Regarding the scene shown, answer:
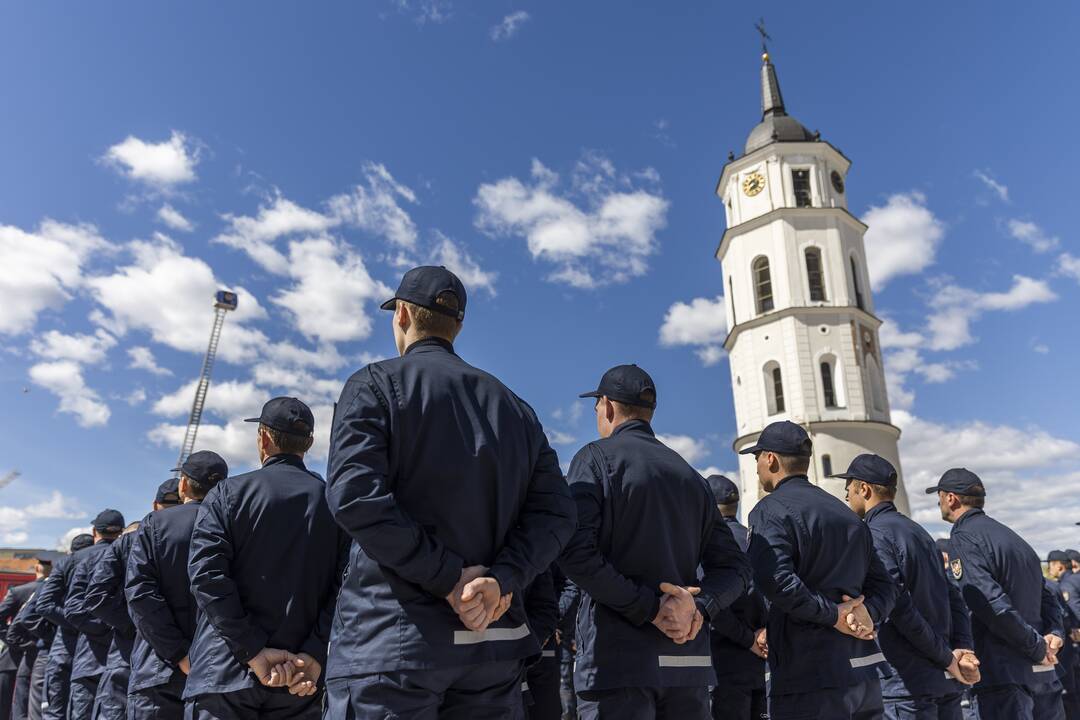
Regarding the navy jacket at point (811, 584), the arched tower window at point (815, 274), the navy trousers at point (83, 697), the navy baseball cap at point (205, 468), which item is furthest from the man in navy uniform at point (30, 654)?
the arched tower window at point (815, 274)

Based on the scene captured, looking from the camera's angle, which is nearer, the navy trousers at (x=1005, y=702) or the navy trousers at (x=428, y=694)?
the navy trousers at (x=428, y=694)

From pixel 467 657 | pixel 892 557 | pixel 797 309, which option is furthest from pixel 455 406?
pixel 797 309

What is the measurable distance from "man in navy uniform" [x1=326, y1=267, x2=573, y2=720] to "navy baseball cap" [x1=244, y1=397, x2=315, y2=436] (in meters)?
1.48

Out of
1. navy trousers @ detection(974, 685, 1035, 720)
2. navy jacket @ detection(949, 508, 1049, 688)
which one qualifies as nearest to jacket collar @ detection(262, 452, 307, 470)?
navy jacket @ detection(949, 508, 1049, 688)

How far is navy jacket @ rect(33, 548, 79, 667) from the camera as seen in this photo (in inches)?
336

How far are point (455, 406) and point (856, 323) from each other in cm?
3725

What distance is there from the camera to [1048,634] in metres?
7.26

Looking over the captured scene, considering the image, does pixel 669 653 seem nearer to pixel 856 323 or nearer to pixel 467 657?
pixel 467 657

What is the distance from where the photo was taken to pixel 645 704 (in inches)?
152

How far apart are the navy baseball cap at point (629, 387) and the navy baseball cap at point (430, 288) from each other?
1.40m

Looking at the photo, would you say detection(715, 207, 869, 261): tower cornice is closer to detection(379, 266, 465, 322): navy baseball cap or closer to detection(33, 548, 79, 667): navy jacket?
detection(33, 548, 79, 667): navy jacket

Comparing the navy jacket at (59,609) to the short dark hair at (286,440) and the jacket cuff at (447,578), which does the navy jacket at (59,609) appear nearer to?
the short dark hair at (286,440)

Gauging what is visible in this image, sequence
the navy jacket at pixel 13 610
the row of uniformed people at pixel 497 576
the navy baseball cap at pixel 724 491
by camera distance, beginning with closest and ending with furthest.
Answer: the row of uniformed people at pixel 497 576 < the navy baseball cap at pixel 724 491 < the navy jacket at pixel 13 610

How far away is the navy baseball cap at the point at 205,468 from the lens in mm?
5723
